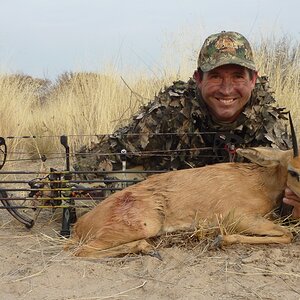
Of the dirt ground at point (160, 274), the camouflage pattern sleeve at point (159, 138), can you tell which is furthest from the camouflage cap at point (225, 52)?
the dirt ground at point (160, 274)

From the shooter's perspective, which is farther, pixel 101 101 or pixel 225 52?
pixel 101 101

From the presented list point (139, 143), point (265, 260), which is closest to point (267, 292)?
point (265, 260)

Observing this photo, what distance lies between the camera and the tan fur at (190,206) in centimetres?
404

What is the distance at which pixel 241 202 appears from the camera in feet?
13.7

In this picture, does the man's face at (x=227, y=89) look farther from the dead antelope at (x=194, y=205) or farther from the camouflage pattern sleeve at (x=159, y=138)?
the dead antelope at (x=194, y=205)

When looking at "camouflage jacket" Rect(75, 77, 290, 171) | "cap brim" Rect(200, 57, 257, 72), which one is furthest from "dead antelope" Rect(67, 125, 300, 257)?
"cap brim" Rect(200, 57, 257, 72)

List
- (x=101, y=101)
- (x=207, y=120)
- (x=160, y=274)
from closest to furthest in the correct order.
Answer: (x=160, y=274) → (x=207, y=120) → (x=101, y=101)

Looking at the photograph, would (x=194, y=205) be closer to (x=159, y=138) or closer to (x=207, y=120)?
(x=207, y=120)

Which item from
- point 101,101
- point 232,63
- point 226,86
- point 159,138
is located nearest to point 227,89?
point 226,86

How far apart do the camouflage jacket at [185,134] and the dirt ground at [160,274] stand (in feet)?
4.99

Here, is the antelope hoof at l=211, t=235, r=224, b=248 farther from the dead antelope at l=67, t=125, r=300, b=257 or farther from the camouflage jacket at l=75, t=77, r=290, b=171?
A: the camouflage jacket at l=75, t=77, r=290, b=171

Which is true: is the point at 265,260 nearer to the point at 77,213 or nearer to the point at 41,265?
the point at 41,265

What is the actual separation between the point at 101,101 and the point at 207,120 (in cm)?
362

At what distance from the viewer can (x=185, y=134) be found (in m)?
5.52
